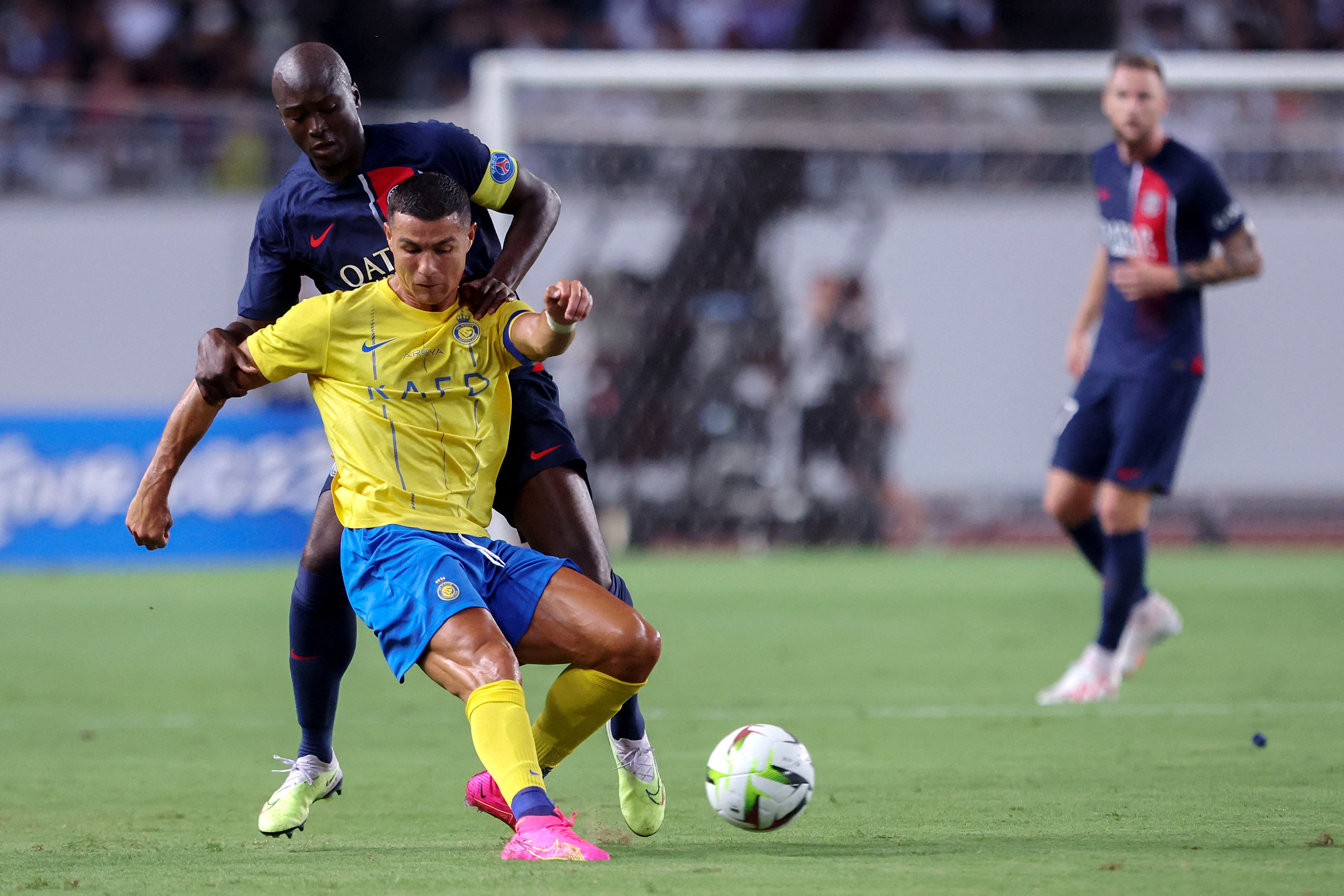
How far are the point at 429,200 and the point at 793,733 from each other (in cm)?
256

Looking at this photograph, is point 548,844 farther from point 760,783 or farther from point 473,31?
point 473,31

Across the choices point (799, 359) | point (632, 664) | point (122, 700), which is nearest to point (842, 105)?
point (799, 359)

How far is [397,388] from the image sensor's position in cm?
404

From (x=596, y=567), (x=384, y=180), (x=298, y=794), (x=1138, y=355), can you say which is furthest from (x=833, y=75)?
(x=298, y=794)

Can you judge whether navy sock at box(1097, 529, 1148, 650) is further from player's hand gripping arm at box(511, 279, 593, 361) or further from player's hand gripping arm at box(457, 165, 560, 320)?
player's hand gripping arm at box(511, 279, 593, 361)

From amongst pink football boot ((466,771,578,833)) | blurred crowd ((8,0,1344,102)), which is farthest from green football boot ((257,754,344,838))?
blurred crowd ((8,0,1344,102))

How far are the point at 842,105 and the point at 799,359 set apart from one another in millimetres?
2004

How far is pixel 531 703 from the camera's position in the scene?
6500mm

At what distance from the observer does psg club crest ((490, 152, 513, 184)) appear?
4523mm

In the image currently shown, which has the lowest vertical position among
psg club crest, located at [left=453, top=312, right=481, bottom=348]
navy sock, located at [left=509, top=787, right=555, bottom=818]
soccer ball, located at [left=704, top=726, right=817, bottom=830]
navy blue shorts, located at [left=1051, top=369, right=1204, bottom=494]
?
navy blue shorts, located at [left=1051, top=369, right=1204, bottom=494]

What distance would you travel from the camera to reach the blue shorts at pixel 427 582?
12.4 ft

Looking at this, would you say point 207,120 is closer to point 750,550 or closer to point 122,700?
point 750,550

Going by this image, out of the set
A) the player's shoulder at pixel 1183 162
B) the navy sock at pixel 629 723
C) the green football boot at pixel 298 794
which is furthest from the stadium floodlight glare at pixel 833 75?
the navy sock at pixel 629 723

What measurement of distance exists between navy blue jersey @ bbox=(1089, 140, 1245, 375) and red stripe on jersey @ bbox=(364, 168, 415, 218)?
11.1 feet
